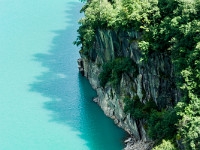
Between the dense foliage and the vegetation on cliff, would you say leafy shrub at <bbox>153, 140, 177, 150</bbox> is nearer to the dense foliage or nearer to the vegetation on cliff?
the vegetation on cliff

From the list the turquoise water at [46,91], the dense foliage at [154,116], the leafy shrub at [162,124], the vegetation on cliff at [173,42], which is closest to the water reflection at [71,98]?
the turquoise water at [46,91]

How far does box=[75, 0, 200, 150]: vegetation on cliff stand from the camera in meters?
27.9

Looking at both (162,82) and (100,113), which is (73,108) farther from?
(162,82)

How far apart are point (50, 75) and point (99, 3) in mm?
14418

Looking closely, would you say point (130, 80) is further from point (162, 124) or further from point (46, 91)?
point (46, 91)

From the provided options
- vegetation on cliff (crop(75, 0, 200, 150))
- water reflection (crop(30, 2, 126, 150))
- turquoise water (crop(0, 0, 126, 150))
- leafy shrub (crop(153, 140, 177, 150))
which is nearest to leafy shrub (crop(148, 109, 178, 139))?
vegetation on cliff (crop(75, 0, 200, 150))

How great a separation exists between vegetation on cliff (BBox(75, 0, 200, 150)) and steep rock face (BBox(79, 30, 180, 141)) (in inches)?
35.7

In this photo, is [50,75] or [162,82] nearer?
[162,82]

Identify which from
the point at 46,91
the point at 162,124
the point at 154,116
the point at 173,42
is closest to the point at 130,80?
the point at 154,116

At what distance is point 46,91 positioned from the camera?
157 ft

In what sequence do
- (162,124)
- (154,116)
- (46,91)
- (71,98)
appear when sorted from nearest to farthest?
(162,124)
(154,116)
(71,98)
(46,91)

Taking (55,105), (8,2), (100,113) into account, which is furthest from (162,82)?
(8,2)

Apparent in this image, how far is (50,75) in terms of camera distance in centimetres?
5147

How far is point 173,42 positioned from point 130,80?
25.7 ft
